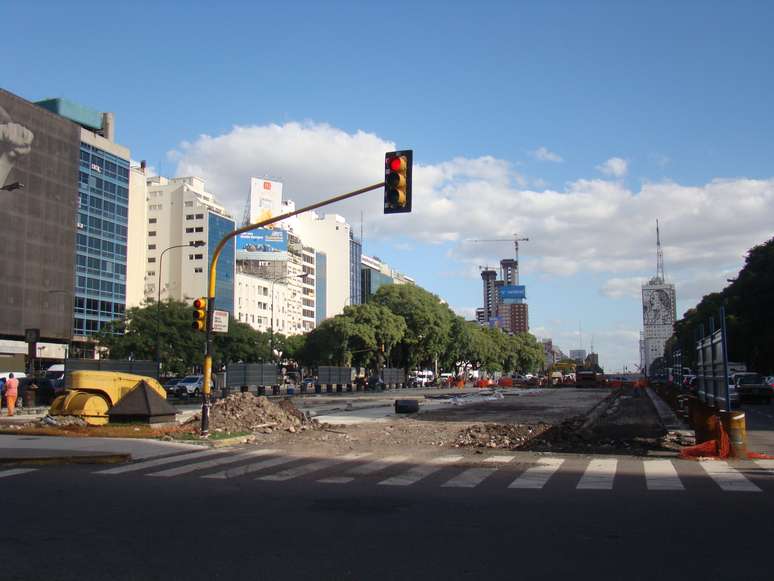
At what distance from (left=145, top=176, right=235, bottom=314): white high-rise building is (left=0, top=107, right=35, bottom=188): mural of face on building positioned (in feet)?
135

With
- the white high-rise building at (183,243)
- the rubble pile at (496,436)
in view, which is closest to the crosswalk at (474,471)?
the rubble pile at (496,436)

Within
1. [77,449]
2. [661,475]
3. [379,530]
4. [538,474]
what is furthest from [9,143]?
[379,530]

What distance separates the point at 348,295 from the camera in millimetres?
181875

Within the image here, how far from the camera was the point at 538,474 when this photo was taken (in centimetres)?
1328

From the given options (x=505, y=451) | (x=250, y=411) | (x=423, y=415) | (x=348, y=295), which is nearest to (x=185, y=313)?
(x=423, y=415)

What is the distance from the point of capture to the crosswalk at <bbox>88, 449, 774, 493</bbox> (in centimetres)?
1204

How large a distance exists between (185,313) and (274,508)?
5169cm

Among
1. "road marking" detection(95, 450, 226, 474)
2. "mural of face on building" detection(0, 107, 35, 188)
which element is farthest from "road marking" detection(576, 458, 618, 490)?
"mural of face on building" detection(0, 107, 35, 188)

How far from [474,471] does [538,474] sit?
125 centimetres

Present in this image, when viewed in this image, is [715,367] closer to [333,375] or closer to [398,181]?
[398,181]

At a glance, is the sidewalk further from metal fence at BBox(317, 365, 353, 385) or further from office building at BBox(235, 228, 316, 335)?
office building at BBox(235, 228, 316, 335)

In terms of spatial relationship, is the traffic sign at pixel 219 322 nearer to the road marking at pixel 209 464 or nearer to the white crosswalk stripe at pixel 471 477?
the road marking at pixel 209 464

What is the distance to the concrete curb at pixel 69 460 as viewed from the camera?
14.7 m

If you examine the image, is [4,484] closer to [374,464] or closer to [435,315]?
[374,464]
